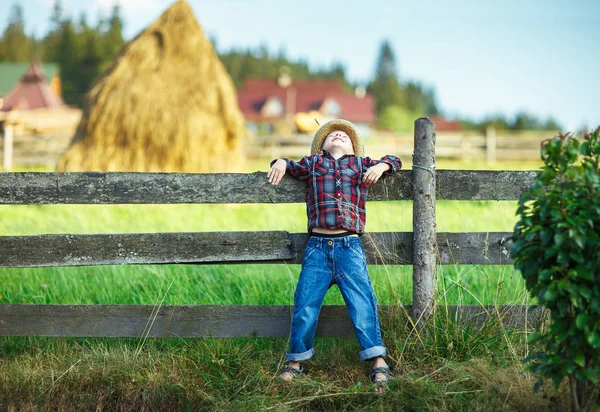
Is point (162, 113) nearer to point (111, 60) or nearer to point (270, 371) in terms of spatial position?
point (270, 371)

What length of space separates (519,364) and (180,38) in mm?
11018

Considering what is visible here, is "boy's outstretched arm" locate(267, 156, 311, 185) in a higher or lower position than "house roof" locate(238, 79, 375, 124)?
lower

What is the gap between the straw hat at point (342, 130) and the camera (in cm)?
434

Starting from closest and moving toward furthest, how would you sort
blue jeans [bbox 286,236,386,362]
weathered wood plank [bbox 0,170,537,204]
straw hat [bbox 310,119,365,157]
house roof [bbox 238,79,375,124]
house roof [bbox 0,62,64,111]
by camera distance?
blue jeans [bbox 286,236,386,362], weathered wood plank [bbox 0,170,537,204], straw hat [bbox 310,119,365,157], house roof [bbox 0,62,64,111], house roof [bbox 238,79,375,124]

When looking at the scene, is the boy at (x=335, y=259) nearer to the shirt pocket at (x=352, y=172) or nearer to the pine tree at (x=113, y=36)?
the shirt pocket at (x=352, y=172)

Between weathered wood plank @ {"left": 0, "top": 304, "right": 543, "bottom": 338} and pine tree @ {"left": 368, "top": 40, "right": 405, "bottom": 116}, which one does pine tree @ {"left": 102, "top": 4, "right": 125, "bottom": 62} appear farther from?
weathered wood plank @ {"left": 0, "top": 304, "right": 543, "bottom": 338}

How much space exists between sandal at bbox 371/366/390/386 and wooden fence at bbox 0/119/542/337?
0.46 meters

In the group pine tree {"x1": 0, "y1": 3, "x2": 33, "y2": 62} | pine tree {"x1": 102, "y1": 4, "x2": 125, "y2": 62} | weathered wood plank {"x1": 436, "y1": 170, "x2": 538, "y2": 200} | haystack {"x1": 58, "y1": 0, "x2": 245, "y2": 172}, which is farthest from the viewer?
pine tree {"x1": 0, "y1": 3, "x2": 33, "y2": 62}

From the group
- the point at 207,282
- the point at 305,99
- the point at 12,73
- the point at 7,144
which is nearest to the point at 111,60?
the point at 12,73

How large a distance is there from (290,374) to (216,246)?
94 cm

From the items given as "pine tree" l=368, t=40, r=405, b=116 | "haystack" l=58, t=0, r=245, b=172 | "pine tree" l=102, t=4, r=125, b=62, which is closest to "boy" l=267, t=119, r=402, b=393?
"haystack" l=58, t=0, r=245, b=172

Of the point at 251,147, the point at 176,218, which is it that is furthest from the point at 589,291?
the point at 251,147

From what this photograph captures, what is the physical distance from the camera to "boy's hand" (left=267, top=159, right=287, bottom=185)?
3977 millimetres

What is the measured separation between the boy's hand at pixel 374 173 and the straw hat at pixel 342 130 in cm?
43
